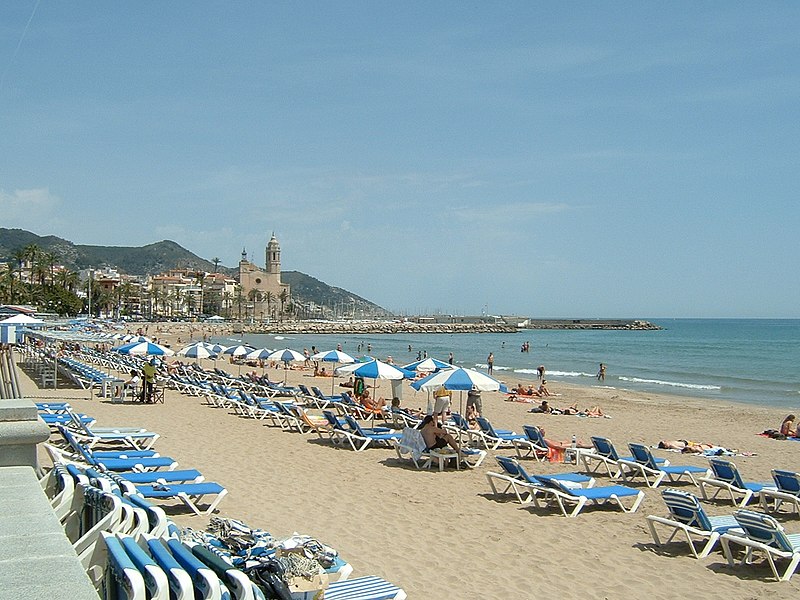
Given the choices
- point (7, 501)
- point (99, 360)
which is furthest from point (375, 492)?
point (99, 360)

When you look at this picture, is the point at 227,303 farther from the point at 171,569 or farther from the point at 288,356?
the point at 171,569

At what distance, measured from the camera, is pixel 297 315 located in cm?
16950

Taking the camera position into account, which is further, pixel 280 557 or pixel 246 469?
pixel 246 469

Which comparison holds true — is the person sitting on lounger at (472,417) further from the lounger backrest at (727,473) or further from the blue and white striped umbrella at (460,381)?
the lounger backrest at (727,473)

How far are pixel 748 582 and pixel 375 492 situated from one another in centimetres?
426

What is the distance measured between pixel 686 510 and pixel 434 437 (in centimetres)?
427

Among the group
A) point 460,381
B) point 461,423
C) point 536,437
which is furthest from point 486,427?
point 460,381

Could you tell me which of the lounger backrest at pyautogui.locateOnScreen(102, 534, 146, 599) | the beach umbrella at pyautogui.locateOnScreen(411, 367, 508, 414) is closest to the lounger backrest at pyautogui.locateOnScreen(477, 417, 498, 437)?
the beach umbrella at pyautogui.locateOnScreen(411, 367, 508, 414)

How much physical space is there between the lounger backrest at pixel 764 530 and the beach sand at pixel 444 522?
27cm

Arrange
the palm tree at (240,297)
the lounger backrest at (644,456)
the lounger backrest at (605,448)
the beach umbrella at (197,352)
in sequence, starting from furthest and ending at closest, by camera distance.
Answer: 1. the palm tree at (240,297)
2. the beach umbrella at (197,352)
3. the lounger backrest at (605,448)
4. the lounger backrest at (644,456)

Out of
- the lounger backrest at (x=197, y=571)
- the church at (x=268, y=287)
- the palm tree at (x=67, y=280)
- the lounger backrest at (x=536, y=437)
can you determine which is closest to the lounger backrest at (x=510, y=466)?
the lounger backrest at (x=536, y=437)

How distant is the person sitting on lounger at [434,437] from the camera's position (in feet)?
35.2

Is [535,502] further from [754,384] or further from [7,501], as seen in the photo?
[754,384]

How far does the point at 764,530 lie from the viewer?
6.55 m
